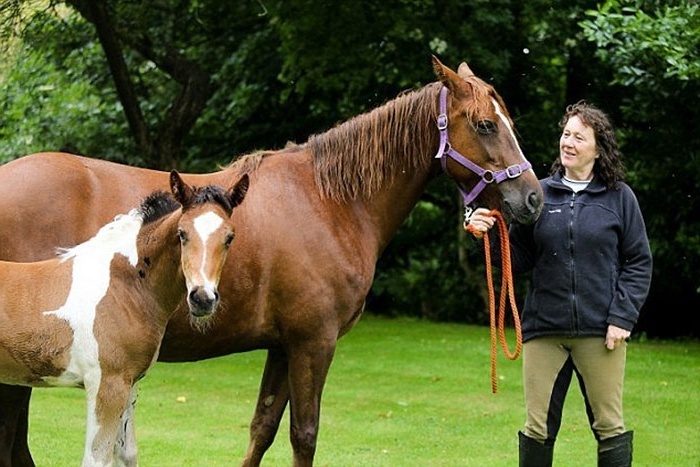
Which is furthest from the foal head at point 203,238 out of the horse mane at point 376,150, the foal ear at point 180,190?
the horse mane at point 376,150

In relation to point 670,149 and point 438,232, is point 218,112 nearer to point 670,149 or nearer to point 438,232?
point 438,232

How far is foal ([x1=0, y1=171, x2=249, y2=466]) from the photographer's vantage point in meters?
4.42

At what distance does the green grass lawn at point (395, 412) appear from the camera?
284 inches

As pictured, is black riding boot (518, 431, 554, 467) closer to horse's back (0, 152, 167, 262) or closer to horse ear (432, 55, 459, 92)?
horse ear (432, 55, 459, 92)

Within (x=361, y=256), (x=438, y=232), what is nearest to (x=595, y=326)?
(x=361, y=256)

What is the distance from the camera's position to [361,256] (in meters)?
5.55

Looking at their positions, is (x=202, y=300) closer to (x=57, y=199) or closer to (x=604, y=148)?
(x=57, y=199)

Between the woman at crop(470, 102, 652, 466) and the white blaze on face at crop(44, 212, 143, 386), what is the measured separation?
170 cm

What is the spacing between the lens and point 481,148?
17.5ft

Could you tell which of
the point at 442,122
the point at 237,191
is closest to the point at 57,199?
the point at 237,191

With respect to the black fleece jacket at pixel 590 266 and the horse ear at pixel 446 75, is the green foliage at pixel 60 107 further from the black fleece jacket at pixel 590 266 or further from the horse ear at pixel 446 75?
the black fleece jacket at pixel 590 266

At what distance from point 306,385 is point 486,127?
164 centimetres

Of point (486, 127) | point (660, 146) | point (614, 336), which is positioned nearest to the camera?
point (614, 336)

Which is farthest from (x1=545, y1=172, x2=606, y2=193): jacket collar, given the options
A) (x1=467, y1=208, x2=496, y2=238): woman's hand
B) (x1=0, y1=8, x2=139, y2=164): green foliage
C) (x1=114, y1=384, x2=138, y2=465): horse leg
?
(x1=0, y1=8, x2=139, y2=164): green foliage
